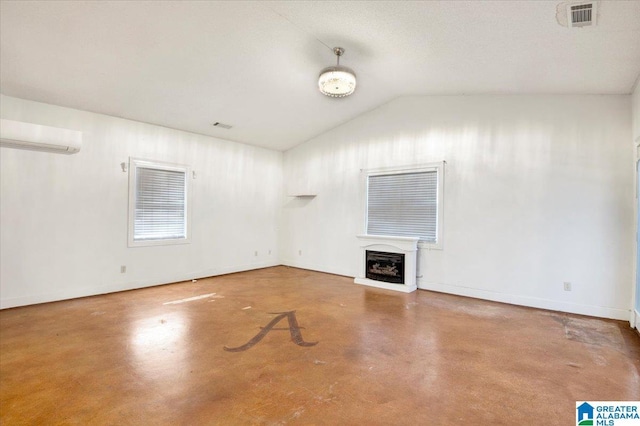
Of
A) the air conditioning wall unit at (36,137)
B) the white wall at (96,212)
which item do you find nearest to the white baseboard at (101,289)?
the white wall at (96,212)

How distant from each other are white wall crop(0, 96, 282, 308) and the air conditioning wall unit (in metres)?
1.15

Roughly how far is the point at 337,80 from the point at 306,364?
3.23 m

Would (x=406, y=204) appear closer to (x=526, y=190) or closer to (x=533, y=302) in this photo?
(x=526, y=190)

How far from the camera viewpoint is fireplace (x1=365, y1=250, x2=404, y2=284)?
222 inches

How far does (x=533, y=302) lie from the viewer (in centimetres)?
460

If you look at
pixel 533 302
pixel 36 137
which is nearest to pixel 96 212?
pixel 36 137

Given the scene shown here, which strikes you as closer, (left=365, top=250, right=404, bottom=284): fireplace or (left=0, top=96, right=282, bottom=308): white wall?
(left=0, top=96, right=282, bottom=308): white wall

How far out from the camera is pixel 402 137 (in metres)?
6.01

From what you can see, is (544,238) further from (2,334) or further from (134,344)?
(2,334)

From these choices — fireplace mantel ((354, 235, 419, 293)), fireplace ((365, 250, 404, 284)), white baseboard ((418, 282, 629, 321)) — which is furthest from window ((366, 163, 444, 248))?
white baseboard ((418, 282, 629, 321))

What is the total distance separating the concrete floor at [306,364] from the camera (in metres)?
2.11

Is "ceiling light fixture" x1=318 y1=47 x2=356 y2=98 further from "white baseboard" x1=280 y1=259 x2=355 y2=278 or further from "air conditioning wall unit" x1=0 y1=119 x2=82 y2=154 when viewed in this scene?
"white baseboard" x1=280 y1=259 x2=355 y2=278

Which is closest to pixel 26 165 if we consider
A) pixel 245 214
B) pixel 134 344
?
pixel 134 344

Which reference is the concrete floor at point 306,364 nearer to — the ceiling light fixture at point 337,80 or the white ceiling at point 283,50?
the ceiling light fixture at point 337,80
